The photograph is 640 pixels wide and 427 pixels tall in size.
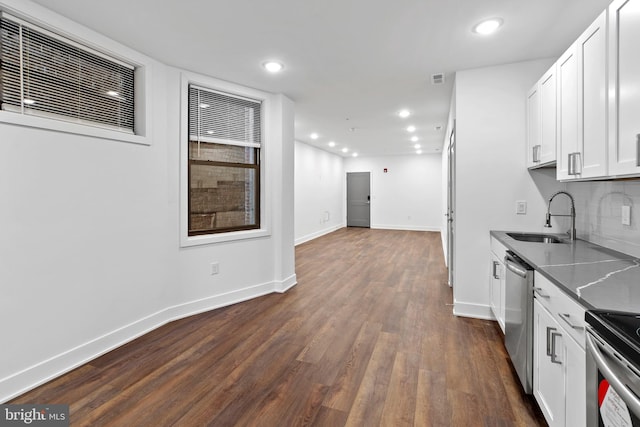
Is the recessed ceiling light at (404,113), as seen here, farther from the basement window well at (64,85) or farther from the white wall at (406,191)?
the white wall at (406,191)

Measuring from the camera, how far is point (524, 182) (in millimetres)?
2957

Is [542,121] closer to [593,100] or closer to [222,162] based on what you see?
[593,100]

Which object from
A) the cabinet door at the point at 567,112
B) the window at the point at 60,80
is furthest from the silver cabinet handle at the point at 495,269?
the window at the point at 60,80

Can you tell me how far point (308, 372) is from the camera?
2.21 meters

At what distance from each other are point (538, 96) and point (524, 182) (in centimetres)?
79

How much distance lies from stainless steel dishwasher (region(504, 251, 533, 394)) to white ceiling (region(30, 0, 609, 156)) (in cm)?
174

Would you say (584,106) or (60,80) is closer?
(584,106)

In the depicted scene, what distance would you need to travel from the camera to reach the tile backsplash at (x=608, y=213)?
1924 mm

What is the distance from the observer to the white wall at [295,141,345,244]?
7770 mm

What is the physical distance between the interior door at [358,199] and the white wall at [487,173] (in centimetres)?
750

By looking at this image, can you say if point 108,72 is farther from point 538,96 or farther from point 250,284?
point 538,96

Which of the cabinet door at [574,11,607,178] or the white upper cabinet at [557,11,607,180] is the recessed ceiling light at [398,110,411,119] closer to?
the white upper cabinet at [557,11,607,180]

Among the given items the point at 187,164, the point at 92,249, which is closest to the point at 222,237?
the point at 187,164
